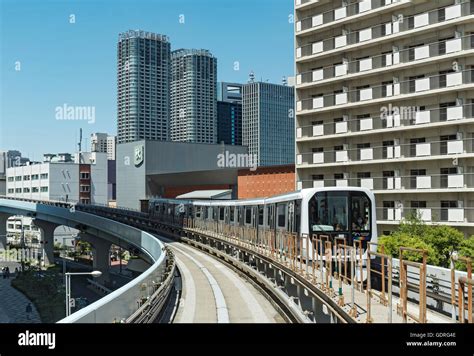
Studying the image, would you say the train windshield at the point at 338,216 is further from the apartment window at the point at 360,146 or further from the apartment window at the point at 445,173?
the apartment window at the point at 360,146

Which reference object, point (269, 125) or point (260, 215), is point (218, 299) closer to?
point (260, 215)

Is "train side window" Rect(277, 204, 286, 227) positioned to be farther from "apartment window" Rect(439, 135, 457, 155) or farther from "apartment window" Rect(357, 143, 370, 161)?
"apartment window" Rect(357, 143, 370, 161)

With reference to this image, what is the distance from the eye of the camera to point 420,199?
39.7m

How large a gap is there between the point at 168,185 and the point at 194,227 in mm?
34825

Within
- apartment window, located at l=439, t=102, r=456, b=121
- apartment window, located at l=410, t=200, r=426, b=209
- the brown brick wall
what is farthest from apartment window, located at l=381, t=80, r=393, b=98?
the brown brick wall

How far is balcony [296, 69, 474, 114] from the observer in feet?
120

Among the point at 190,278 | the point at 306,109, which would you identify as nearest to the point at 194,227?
the point at 306,109

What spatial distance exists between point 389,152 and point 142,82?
46.1 m

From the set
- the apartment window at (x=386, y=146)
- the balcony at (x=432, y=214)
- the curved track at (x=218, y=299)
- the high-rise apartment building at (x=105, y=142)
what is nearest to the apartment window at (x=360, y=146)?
the apartment window at (x=386, y=146)

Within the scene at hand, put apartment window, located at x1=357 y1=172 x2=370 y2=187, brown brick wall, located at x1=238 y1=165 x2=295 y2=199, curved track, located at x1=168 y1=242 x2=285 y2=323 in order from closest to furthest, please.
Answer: curved track, located at x1=168 y1=242 x2=285 y2=323
apartment window, located at x1=357 y1=172 x2=370 y2=187
brown brick wall, located at x1=238 y1=165 x2=295 y2=199

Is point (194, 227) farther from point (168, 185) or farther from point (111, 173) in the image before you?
point (111, 173)

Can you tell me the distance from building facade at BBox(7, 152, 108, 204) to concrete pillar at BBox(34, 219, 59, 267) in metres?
22.8

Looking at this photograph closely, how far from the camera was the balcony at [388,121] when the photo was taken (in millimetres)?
36781

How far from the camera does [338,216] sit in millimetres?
17375
